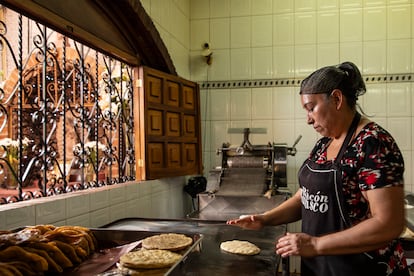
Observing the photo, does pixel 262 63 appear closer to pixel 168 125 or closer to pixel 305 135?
pixel 305 135

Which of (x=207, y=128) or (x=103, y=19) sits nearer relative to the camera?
(x=103, y=19)

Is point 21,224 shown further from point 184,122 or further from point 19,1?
point 184,122

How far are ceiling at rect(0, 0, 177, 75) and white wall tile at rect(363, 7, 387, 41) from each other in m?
2.16

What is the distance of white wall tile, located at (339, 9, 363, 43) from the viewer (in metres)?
4.22

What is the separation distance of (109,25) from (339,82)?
1.98m

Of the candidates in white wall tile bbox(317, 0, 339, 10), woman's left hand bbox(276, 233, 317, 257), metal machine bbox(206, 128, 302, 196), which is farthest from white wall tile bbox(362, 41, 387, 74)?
woman's left hand bbox(276, 233, 317, 257)

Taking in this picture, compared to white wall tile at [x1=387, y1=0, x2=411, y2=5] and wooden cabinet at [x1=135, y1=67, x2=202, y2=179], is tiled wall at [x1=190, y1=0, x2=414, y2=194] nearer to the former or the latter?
white wall tile at [x1=387, y1=0, x2=411, y2=5]

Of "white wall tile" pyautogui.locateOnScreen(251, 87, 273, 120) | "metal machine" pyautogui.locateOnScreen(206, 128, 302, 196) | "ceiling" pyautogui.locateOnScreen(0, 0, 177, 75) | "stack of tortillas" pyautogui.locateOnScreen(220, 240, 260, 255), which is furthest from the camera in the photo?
"white wall tile" pyautogui.locateOnScreen(251, 87, 273, 120)

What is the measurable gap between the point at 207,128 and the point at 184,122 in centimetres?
78

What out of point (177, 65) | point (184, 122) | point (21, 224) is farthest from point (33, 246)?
point (177, 65)

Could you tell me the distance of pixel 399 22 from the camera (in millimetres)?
4125

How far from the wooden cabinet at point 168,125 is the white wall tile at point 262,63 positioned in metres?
0.81

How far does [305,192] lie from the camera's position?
66.1 inches

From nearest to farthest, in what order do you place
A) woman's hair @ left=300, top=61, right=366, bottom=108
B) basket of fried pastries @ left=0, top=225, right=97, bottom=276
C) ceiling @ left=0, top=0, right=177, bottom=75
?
basket of fried pastries @ left=0, top=225, right=97, bottom=276
woman's hair @ left=300, top=61, right=366, bottom=108
ceiling @ left=0, top=0, right=177, bottom=75
